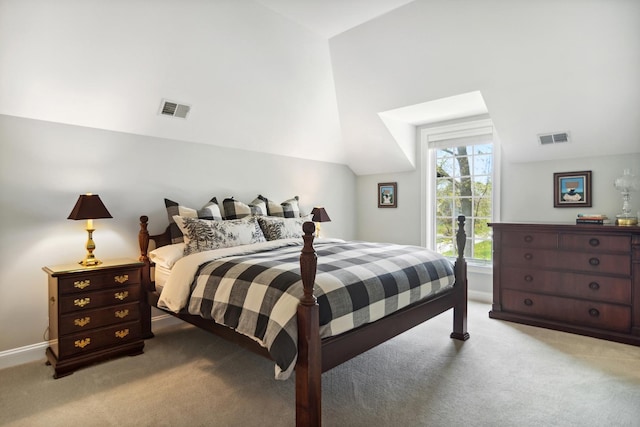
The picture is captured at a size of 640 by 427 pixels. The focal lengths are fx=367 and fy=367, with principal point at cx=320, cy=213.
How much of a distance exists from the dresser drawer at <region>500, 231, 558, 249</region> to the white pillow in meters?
3.07

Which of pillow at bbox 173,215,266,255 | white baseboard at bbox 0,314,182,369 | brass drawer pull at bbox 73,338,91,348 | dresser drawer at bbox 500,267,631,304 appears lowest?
white baseboard at bbox 0,314,182,369

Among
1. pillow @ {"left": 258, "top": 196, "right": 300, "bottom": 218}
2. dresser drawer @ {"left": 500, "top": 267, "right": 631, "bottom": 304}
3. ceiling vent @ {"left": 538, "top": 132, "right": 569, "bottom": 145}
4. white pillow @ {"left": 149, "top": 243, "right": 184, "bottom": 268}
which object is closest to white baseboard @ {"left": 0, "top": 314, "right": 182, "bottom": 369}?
white pillow @ {"left": 149, "top": 243, "right": 184, "bottom": 268}

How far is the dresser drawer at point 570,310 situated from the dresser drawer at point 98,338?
3.42 meters

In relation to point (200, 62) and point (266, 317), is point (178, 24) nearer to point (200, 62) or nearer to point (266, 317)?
point (200, 62)

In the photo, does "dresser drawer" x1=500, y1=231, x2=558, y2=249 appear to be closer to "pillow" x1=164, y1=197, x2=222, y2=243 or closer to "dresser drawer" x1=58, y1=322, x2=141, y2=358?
"pillow" x1=164, y1=197, x2=222, y2=243

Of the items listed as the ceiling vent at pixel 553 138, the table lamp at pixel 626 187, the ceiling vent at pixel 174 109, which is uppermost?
the ceiling vent at pixel 174 109

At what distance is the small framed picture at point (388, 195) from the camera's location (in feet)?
17.4

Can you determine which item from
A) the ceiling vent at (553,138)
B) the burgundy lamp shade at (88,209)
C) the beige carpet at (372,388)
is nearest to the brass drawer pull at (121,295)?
the beige carpet at (372,388)

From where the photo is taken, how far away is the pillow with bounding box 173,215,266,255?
3027 mm

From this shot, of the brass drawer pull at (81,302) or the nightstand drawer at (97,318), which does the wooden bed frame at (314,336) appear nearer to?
the nightstand drawer at (97,318)

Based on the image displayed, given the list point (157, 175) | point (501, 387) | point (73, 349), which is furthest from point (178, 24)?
point (501, 387)

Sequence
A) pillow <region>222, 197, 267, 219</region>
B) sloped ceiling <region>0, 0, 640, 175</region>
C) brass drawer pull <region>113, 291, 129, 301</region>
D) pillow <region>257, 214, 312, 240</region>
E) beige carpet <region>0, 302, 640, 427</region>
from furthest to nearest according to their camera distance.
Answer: pillow <region>222, 197, 267, 219</region> < pillow <region>257, 214, 312, 240</region> < brass drawer pull <region>113, 291, 129, 301</region> < sloped ceiling <region>0, 0, 640, 175</region> < beige carpet <region>0, 302, 640, 427</region>

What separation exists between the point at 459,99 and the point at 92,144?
3528 mm

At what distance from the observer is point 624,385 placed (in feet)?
7.66
